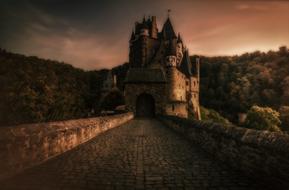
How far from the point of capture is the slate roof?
26862 mm

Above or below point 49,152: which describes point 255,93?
above

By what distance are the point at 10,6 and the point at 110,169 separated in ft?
26.0

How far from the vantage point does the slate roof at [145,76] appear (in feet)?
88.1

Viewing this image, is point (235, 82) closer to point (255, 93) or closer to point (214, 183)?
point (255, 93)

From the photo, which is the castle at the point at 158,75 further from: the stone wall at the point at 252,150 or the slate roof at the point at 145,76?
the stone wall at the point at 252,150

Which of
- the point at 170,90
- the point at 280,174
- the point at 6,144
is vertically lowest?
the point at 280,174

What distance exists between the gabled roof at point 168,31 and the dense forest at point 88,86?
86.1 ft

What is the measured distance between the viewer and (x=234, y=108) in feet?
215

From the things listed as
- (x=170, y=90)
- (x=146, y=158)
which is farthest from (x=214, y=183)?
(x=170, y=90)

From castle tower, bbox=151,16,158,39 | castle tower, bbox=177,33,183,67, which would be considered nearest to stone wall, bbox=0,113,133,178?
castle tower, bbox=177,33,183,67

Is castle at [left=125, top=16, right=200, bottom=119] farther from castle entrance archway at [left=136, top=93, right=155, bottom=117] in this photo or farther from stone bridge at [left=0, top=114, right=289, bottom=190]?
stone bridge at [left=0, top=114, right=289, bottom=190]

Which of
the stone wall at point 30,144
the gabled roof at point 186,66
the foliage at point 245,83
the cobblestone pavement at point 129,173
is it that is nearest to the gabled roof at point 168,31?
the gabled roof at point 186,66

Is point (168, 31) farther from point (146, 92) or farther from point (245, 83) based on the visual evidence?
point (245, 83)

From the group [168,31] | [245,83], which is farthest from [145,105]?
[245,83]
